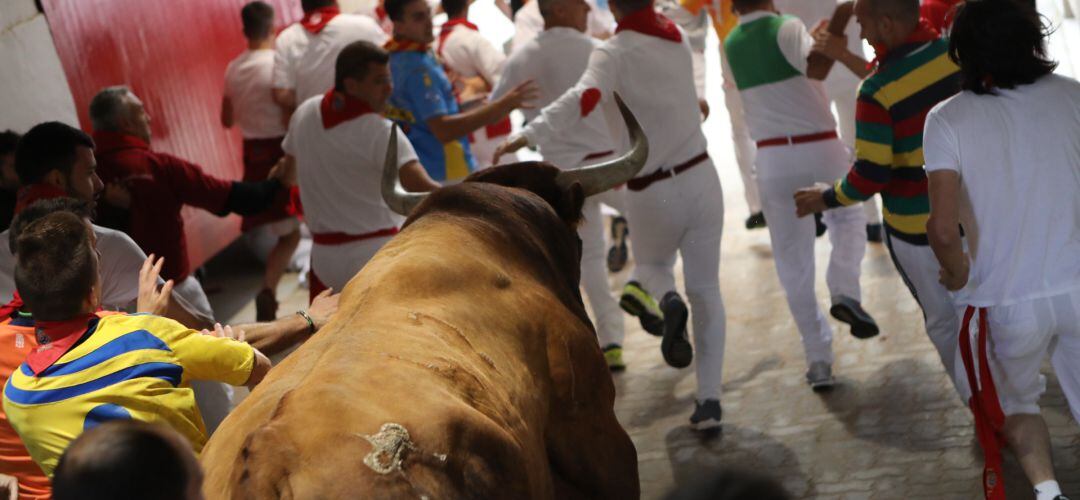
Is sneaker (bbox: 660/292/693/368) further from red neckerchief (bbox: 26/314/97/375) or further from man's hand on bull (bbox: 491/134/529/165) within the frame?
red neckerchief (bbox: 26/314/97/375)

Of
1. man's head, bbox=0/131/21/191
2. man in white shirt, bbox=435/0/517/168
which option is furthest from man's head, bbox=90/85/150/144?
man in white shirt, bbox=435/0/517/168

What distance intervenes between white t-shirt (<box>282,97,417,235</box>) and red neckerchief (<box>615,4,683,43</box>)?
110 cm

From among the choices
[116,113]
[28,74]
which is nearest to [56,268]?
[116,113]

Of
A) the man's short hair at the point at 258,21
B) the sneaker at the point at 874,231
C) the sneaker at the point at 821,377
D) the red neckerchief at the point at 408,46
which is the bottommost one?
the sneaker at the point at 874,231

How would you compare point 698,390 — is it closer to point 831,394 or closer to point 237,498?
point 831,394

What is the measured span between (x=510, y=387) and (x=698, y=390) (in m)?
2.80

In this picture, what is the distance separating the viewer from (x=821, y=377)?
594 cm

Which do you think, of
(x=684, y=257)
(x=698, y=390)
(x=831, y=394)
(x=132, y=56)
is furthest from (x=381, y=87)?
(x=132, y=56)

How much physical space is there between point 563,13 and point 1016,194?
3.24 m

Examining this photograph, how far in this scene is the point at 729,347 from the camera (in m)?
6.78

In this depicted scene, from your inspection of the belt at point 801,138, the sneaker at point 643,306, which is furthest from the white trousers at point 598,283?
the belt at point 801,138

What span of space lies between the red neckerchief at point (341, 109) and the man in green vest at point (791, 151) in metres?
1.67

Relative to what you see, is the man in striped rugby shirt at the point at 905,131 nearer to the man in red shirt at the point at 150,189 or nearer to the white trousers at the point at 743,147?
the man in red shirt at the point at 150,189

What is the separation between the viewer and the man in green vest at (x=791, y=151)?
593cm
